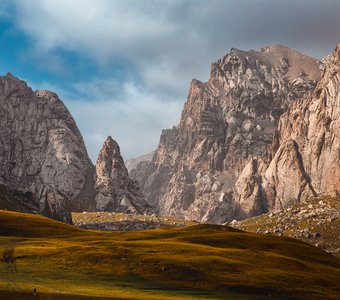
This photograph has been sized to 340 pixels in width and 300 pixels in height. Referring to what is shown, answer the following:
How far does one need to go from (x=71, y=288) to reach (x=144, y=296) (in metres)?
12.0

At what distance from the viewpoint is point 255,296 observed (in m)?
96.6

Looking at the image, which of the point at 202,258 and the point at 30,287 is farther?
the point at 202,258

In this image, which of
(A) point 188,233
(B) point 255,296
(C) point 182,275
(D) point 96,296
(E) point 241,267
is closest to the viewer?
(D) point 96,296

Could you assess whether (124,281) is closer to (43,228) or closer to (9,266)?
(9,266)

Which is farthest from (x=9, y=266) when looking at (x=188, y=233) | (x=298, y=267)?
(x=188, y=233)

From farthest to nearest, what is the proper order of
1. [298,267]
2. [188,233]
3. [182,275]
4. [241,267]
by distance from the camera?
[188,233]
[298,267]
[241,267]
[182,275]

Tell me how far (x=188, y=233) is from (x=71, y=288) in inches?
3054

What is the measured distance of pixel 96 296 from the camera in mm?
83188

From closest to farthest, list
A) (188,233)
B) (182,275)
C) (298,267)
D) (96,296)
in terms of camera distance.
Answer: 1. (96,296)
2. (182,275)
3. (298,267)
4. (188,233)

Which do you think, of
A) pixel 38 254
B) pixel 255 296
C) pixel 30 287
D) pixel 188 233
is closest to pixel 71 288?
pixel 30 287

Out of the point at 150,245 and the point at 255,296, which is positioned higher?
the point at 150,245

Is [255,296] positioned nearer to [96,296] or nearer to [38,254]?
[96,296]

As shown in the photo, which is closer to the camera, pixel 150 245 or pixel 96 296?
pixel 96 296

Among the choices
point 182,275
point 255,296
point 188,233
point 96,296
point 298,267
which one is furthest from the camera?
point 188,233
